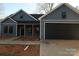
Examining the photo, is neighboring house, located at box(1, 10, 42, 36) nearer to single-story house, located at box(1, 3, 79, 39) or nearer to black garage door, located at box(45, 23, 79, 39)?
single-story house, located at box(1, 3, 79, 39)

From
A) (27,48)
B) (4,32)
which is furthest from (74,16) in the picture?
(4,32)

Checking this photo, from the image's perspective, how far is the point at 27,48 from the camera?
2256mm

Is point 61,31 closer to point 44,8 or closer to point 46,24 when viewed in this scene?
point 46,24

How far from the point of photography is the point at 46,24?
2160 millimetres

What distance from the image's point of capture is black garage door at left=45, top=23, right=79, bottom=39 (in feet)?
6.87

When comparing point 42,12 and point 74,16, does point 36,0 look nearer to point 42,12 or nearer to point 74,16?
point 42,12

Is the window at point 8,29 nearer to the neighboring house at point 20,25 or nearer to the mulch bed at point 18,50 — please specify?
the neighboring house at point 20,25

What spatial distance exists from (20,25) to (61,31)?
59 cm

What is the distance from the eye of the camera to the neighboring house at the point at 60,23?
2074 millimetres

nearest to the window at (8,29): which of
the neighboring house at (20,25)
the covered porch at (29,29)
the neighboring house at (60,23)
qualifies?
the neighboring house at (20,25)

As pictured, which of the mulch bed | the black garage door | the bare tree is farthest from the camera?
the mulch bed

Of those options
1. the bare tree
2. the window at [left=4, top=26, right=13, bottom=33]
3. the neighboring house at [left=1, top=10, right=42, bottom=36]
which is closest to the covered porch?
the neighboring house at [left=1, top=10, right=42, bottom=36]

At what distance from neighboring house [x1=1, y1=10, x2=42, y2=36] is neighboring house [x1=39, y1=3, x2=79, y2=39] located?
0.10 metres

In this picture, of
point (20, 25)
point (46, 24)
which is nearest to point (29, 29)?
point (20, 25)
